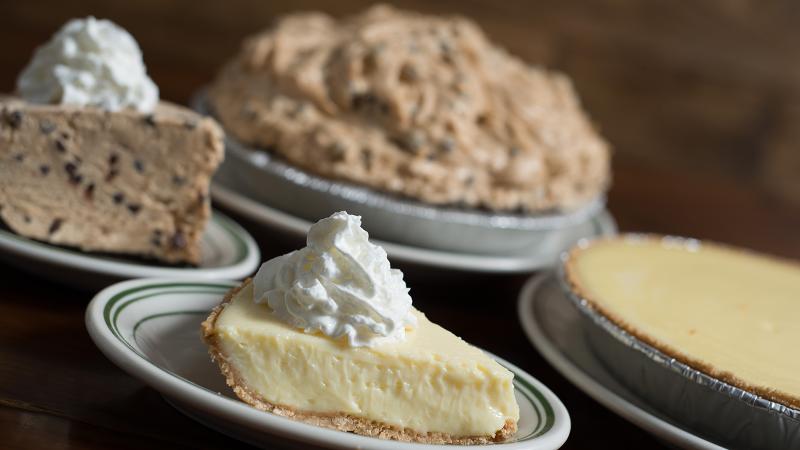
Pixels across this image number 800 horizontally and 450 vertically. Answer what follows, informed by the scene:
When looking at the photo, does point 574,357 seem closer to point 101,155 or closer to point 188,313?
point 188,313

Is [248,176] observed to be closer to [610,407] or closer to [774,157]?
[610,407]

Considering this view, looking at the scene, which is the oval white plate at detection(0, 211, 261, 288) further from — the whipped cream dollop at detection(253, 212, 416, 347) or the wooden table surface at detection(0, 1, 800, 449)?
the whipped cream dollop at detection(253, 212, 416, 347)

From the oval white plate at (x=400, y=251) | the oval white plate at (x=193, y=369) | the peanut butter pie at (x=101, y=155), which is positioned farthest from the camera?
the oval white plate at (x=400, y=251)

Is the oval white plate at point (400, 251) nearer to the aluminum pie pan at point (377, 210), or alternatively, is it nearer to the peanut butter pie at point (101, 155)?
the aluminum pie pan at point (377, 210)

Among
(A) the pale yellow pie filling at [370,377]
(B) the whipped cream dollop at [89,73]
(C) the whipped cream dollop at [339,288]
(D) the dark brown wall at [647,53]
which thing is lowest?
(D) the dark brown wall at [647,53]

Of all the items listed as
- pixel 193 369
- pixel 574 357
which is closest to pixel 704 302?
pixel 574 357

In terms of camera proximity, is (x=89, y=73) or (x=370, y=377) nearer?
(x=370, y=377)

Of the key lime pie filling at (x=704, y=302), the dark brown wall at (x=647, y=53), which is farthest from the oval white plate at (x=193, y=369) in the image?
the dark brown wall at (x=647, y=53)
